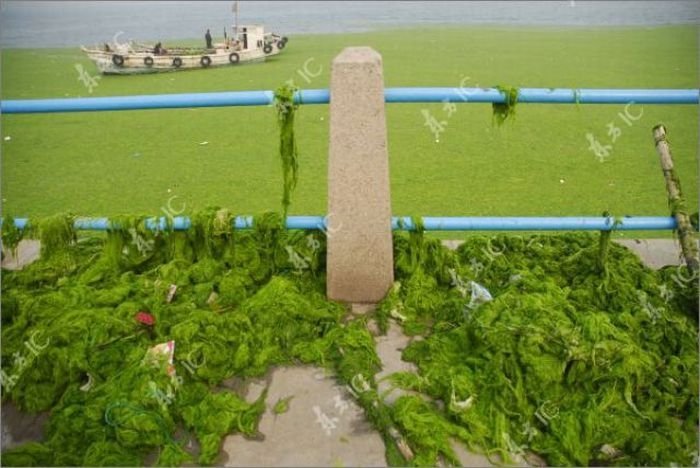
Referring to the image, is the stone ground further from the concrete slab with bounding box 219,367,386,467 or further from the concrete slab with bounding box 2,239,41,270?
the concrete slab with bounding box 2,239,41,270

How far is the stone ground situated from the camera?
195cm

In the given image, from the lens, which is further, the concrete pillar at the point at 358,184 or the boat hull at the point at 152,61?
the boat hull at the point at 152,61

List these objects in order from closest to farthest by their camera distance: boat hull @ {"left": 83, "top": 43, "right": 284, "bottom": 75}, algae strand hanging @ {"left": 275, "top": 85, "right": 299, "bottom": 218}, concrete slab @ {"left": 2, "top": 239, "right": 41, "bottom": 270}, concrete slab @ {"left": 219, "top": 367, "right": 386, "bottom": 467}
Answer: concrete slab @ {"left": 219, "top": 367, "right": 386, "bottom": 467} → algae strand hanging @ {"left": 275, "top": 85, "right": 299, "bottom": 218} → concrete slab @ {"left": 2, "top": 239, "right": 41, "bottom": 270} → boat hull @ {"left": 83, "top": 43, "right": 284, "bottom": 75}

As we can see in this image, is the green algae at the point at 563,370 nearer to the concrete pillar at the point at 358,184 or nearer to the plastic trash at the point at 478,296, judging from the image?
the plastic trash at the point at 478,296

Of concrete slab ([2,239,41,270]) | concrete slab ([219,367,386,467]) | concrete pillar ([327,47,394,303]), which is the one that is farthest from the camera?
concrete slab ([2,239,41,270])

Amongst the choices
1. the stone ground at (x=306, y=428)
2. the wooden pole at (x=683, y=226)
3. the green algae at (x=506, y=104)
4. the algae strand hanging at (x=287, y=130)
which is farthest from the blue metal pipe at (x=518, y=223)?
the stone ground at (x=306, y=428)

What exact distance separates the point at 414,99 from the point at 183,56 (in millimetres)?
9378

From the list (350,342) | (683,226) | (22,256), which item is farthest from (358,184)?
(22,256)

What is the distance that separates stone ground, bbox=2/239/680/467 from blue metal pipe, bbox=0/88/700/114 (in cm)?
112

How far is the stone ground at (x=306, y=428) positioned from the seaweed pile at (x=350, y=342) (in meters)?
0.05

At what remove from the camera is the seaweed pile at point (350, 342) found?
2.01 meters

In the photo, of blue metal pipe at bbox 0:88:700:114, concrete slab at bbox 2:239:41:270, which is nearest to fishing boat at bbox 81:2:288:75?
concrete slab at bbox 2:239:41:270

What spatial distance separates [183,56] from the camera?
10742 millimetres

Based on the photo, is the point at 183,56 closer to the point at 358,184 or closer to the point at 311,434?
the point at 358,184
